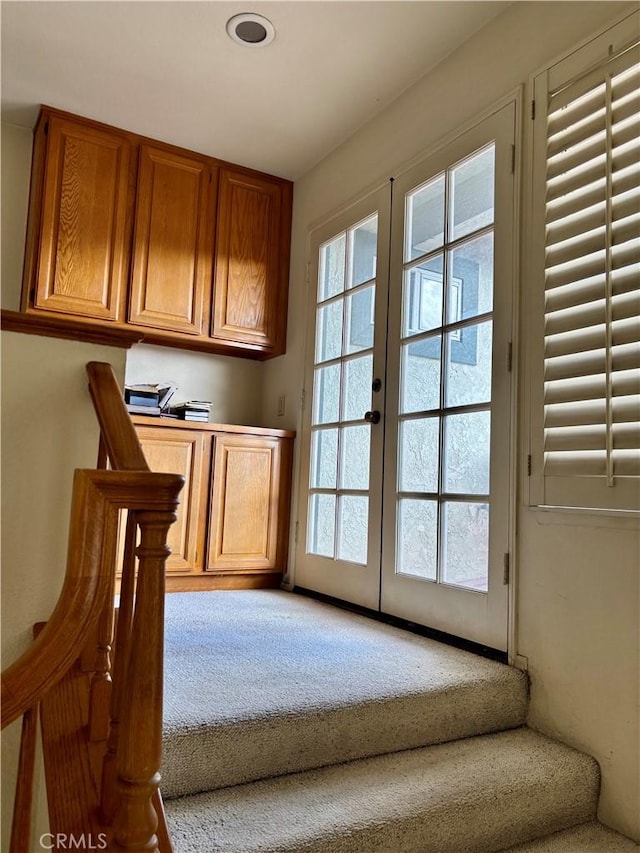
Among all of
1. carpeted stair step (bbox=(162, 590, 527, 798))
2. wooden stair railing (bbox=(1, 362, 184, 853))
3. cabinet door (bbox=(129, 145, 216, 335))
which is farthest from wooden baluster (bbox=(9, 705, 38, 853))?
cabinet door (bbox=(129, 145, 216, 335))

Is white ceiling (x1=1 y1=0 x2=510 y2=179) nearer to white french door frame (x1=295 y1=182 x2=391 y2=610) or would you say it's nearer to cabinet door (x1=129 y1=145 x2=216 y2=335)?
cabinet door (x1=129 y1=145 x2=216 y2=335)

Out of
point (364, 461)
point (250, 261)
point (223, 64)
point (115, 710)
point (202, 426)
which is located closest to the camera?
point (115, 710)

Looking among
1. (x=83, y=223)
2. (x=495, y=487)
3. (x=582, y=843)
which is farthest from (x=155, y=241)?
(x=582, y=843)

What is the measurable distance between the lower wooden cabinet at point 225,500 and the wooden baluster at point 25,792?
1.93 metres

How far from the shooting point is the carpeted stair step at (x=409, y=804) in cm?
134

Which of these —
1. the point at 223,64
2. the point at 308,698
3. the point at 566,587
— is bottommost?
the point at 308,698

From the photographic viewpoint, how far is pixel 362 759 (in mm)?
1717

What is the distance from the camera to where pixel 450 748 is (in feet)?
5.92

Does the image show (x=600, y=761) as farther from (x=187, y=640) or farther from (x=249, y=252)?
(x=249, y=252)

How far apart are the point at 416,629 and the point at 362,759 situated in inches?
30.5

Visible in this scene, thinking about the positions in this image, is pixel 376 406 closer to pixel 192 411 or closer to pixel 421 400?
pixel 421 400

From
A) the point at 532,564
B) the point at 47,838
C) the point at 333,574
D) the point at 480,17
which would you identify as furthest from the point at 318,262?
the point at 47,838

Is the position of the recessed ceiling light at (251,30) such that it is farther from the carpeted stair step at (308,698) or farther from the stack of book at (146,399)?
the carpeted stair step at (308,698)

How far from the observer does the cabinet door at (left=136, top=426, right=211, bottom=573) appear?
303 centimetres
